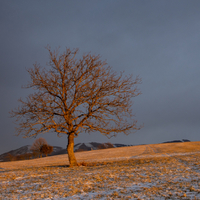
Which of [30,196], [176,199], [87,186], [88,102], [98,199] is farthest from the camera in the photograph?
[88,102]

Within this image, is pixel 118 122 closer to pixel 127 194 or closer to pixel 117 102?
pixel 117 102

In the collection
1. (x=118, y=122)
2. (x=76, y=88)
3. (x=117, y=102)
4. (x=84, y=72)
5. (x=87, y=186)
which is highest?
(x=84, y=72)

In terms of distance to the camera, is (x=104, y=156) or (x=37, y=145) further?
(x=37, y=145)

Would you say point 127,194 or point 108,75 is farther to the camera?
point 108,75

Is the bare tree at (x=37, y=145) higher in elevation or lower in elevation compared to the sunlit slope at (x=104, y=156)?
higher

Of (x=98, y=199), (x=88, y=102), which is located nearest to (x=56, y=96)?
(x=88, y=102)

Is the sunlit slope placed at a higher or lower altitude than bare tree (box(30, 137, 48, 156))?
lower

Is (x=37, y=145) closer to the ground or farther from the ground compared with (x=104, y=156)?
farther from the ground

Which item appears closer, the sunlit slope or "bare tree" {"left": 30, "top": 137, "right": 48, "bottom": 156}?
the sunlit slope

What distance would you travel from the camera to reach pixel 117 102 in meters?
16.8

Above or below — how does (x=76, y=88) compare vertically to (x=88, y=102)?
above

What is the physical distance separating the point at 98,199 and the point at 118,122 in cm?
1152

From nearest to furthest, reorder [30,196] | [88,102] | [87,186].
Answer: [30,196]
[87,186]
[88,102]

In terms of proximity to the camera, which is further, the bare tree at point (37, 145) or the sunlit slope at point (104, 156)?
the bare tree at point (37, 145)
